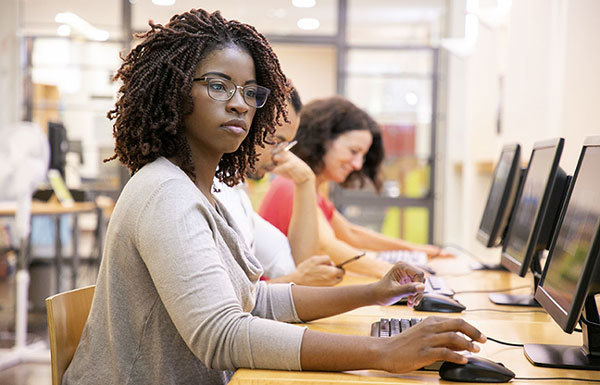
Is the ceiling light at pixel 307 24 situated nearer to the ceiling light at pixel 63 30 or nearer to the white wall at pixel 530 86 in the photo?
the white wall at pixel 530 86

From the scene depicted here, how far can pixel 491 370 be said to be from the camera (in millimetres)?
1094

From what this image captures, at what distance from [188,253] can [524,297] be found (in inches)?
50.8

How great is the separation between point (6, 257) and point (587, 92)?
5.28 m

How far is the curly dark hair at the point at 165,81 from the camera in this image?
3.99 feet

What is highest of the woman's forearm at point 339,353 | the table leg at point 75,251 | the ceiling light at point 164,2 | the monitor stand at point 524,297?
the ceiling light at point 164,2

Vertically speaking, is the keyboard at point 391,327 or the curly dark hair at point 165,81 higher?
the curly dark hair at point 165,81

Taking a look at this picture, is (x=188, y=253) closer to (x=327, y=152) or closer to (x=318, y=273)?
(x=318, y=273)

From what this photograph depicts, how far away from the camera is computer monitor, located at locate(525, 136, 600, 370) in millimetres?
1122

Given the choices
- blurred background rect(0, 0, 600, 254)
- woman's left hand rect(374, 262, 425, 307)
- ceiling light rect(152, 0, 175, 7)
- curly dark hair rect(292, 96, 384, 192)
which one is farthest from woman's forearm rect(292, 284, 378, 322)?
ceiling light rect(152, 0, 175, 7)

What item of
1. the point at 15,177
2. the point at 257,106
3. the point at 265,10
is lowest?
the point at 15,177

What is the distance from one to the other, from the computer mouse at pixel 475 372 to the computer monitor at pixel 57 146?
427 centimetres

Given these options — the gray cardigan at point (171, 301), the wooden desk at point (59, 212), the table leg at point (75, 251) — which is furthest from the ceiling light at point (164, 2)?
the gray cardigan at point (171, 301)

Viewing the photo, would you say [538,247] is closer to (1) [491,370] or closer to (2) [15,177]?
(1) [491,370]

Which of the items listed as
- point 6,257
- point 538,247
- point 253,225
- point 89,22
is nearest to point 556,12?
point 538,247
